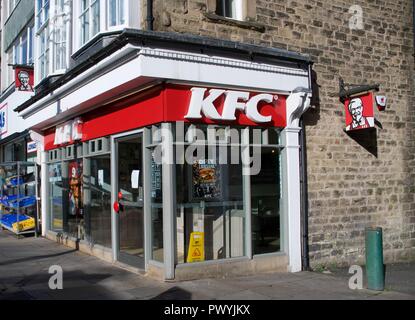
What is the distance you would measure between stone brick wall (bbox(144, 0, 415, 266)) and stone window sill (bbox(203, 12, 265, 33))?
3cm

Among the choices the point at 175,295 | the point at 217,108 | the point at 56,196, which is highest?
the point at 217,108

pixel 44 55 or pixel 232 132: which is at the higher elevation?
pixel 44 55

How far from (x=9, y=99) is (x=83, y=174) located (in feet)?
30.0

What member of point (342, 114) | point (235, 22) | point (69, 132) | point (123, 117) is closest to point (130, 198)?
point (123, 117)

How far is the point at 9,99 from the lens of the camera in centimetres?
1900

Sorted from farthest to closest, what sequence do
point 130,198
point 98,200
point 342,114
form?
point 98,200
point 342,114
point 130,198

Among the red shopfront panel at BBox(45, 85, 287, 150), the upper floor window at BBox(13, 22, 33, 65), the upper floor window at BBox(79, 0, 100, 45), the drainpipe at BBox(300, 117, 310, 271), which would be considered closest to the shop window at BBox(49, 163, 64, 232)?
the red shopfront panel at BBox(45, 85, 287, 150)

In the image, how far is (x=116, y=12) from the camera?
367 inches

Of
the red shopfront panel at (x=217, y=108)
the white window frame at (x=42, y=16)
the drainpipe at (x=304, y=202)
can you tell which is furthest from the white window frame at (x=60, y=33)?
the drainpipe at (x=304, y=202)

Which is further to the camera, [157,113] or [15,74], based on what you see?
[15,74]

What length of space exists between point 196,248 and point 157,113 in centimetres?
232

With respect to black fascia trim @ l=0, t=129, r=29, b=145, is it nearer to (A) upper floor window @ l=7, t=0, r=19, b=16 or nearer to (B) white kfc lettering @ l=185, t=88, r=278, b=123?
(A) upper floor window @ l=7, t=0, r=19, b=16

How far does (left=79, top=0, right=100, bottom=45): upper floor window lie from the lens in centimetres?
1012

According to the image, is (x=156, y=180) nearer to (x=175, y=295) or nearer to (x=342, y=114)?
(x=175, y=295)
